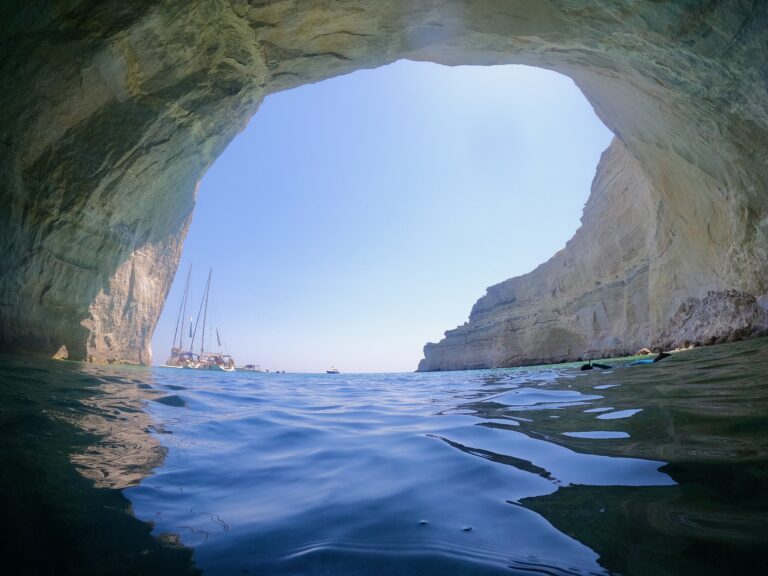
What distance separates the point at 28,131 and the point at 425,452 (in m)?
7.75

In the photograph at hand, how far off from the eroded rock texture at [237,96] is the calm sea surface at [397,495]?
217 inches

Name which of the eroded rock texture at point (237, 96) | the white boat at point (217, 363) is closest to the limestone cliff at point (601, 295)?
the eroded rock texture at point (237, 96)

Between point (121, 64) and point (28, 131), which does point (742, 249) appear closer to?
point (121, 64)

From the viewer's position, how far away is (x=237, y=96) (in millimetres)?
7602

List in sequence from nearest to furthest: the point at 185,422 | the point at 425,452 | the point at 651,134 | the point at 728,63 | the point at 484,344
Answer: the point at 425,452 → the point at 185,422 → the point at 728,63 → the point at 651,134 → the point at 484,344

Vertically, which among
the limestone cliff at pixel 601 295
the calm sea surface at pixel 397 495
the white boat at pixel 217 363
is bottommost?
the white boat at pixel 217 363

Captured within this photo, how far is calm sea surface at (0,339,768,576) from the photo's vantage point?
948 millimetres

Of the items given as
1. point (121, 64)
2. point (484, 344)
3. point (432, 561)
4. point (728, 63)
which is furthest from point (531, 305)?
point (432, 561)

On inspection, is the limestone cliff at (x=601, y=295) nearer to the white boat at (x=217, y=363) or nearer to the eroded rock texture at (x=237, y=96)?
the eroded rock texture at (x=237, y=96)

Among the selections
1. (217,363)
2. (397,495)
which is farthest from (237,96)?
(217,363)

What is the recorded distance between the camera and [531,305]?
3441 centimetres

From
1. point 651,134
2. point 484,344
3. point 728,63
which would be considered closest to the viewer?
point 728,63

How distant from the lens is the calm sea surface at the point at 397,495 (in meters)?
0.95

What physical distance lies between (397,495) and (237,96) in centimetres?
826
